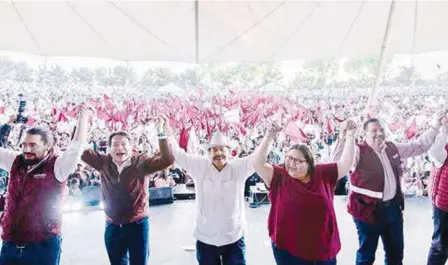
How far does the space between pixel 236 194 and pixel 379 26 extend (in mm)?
6908

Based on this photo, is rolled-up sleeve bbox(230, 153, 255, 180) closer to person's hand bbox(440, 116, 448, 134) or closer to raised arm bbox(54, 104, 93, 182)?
raised arm bbox(54, 104, 93, 182)

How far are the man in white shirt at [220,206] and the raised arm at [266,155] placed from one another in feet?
1.00

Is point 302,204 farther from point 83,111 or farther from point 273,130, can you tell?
point 83,111

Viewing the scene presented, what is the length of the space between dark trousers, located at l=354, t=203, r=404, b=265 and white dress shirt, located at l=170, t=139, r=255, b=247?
0.97 m

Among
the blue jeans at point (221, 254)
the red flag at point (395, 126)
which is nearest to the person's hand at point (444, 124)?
the blue jeans at point (221, 254)

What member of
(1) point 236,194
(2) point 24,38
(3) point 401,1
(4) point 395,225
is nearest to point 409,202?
(3) point 401,1

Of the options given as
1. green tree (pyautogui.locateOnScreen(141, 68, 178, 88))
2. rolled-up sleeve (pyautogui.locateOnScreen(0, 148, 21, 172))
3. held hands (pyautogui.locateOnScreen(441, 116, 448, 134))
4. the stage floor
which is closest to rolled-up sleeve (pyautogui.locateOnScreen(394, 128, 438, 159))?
held hands (pyautogui.locateOnScreen(441, 116, 448, 134))

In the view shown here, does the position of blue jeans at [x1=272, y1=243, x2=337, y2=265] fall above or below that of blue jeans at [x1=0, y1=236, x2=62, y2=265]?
below

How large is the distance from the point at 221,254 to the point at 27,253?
124 centimetres

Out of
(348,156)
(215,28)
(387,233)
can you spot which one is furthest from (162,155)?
(215,28)

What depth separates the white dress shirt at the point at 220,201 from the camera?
2.69m

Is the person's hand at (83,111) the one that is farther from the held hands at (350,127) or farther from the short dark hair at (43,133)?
the held hands at (350,127)

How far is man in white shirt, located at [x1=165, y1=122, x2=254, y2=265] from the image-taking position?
270cm

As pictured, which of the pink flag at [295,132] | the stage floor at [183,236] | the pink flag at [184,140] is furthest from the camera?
the pink flag at [295,132]
